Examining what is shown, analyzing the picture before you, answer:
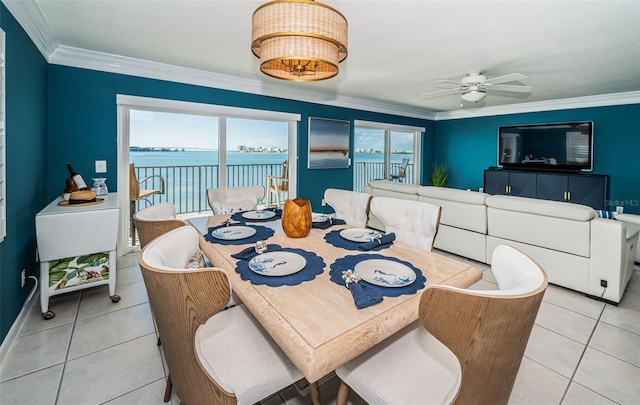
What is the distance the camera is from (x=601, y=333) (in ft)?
7.03

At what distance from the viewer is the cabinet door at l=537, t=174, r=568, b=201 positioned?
202 inches

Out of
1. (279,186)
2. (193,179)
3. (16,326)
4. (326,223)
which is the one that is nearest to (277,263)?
(326,223)

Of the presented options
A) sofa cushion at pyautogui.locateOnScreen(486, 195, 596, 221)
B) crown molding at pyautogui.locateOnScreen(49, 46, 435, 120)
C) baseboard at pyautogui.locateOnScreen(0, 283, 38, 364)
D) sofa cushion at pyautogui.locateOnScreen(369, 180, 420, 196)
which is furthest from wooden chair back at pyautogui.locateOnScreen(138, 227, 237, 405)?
sofa cushion at pyautogui.locateOnScreen(369, 180, 420, 196)

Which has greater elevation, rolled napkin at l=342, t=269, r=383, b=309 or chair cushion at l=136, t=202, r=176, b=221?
chair cushion at l=136, t=202, r=176, b=221

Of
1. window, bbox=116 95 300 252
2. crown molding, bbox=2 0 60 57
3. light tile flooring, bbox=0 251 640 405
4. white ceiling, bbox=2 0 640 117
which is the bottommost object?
light tile flooring, bbox=0 251 640 405

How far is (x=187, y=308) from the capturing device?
0.87 m

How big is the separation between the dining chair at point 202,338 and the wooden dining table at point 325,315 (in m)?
0.17

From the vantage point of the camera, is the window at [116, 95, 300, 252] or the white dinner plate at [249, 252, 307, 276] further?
the window at [116, 95, 300, 252]

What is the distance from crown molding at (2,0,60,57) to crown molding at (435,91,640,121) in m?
6.95

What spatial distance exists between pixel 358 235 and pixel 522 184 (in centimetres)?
526

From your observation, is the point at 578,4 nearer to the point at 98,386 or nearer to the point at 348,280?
the point at 348,280

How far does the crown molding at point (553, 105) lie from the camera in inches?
188

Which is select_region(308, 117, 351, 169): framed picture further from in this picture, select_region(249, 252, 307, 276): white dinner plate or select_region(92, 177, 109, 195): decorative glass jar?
select_region(249, 252, 307, 276): white dinner plate

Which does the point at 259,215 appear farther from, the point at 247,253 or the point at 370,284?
the point at 370,284
